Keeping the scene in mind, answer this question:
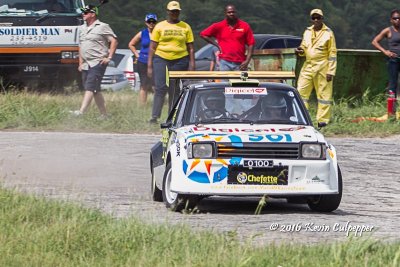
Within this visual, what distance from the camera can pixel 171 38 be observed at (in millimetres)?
18312

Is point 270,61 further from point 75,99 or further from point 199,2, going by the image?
point 199,2

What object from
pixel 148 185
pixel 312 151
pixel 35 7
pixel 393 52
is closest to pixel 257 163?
pixel 312 151

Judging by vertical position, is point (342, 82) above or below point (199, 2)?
above

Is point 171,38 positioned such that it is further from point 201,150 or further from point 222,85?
point 201,150

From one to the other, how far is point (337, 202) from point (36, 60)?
45.6ft

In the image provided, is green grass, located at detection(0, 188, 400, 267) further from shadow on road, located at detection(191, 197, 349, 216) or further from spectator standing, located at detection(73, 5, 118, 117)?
spectator standing, located at detection(73, 5, 118, 117)

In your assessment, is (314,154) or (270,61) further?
(270,61)

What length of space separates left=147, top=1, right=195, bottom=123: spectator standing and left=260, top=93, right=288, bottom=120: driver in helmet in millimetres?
6931

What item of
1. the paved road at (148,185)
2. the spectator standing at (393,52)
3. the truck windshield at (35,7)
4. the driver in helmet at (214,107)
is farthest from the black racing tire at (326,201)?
the truck windshield at (35,7)

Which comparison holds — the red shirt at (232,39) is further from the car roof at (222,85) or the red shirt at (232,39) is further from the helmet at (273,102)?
the helmet at (273,102)

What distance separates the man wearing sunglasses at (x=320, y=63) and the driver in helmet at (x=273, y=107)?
21.4 feet

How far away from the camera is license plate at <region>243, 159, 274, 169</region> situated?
400 inches

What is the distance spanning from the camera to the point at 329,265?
738cm

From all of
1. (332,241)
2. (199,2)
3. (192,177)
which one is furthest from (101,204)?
(199,2)
